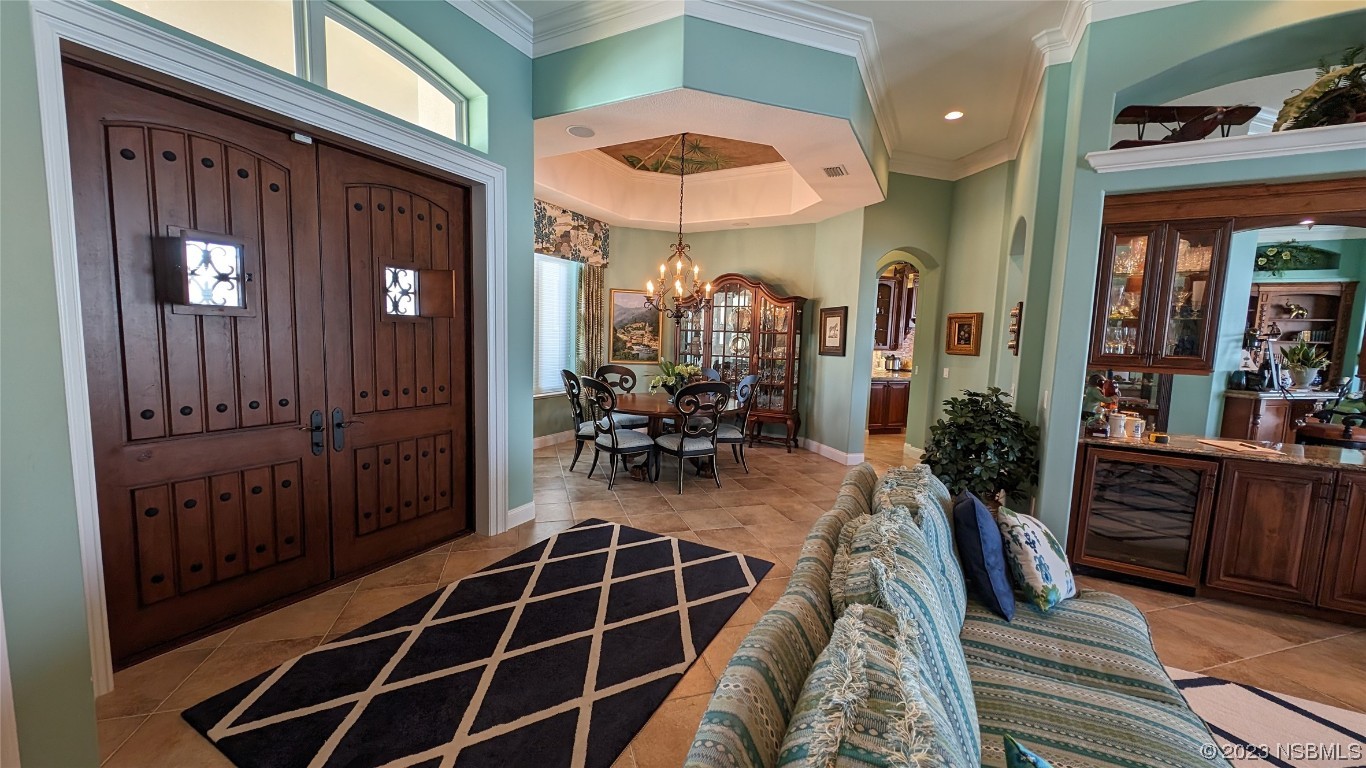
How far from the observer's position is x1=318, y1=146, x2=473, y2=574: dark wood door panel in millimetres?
2695

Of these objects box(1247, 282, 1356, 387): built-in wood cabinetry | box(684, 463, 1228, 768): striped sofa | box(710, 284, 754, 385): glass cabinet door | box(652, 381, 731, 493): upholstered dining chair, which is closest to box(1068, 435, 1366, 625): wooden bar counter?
box(684, 463, 1228, 768): striped sofa

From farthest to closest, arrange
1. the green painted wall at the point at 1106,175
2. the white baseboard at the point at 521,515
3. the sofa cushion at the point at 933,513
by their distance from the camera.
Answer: the white baseboard at the point at 521,515 < the green painted wall at the point at 1106,175 < the sofa cushion at the point at 933,513

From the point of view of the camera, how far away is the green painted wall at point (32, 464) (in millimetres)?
1328

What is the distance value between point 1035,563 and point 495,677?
87.9 inches

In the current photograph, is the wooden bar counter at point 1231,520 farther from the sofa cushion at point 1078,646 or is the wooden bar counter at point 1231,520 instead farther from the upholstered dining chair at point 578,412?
the upholstered dining chair at point 578,412

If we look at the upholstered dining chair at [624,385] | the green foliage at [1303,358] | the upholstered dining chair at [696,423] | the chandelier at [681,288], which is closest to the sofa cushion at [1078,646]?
the upholstered dining chair at [696,423]

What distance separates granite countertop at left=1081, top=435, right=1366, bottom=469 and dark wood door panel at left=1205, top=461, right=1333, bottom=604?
0.04 m

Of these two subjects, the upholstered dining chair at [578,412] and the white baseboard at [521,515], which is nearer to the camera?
the white baseboard at [521,515]

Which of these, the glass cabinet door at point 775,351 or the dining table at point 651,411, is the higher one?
the glass cabinet door at point 775,351

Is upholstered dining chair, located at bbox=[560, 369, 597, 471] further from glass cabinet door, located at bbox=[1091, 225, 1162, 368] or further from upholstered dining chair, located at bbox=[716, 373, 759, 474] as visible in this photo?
glass cabinet door, located at bbox=[1091, 225, 1162, 368]

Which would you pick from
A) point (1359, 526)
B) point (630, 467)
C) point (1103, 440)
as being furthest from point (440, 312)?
point (1359, 526)

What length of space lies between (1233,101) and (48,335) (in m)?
6.79

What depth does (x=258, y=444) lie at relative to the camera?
243 cm

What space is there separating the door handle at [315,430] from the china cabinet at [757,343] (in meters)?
4.44
